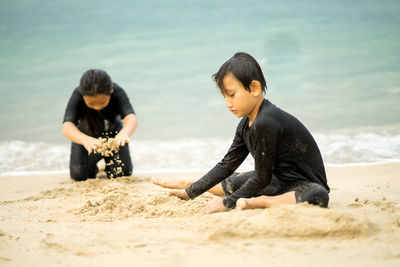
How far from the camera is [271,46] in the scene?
511 inches

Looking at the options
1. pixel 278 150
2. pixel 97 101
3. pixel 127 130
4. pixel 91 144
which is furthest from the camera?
pixel 127 130

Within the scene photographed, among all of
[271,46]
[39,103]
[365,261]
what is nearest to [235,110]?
[365,261]

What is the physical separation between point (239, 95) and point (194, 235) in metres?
0.86

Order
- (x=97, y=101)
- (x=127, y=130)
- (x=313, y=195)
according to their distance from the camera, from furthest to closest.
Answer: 1. (x=127, y=130)
2. (x=97, y=101)
3. (x=313, y=195)

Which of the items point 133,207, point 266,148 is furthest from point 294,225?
point 133,207

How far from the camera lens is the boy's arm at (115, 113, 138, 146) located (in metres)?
3.70

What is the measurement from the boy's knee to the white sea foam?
1.98 meters

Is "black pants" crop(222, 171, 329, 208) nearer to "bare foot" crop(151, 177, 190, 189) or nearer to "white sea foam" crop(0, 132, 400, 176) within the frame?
"bare foot" crop(151, 177, 190, 189)

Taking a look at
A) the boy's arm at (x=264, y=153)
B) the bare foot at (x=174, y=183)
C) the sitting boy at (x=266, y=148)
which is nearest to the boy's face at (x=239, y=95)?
the sitting boy at (x=266, y=148)

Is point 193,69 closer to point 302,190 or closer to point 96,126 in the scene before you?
point 96,126

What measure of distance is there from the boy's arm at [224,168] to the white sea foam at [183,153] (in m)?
1.46

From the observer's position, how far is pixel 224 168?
290 centimetres

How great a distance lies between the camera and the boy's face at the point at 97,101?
3738 millimetres

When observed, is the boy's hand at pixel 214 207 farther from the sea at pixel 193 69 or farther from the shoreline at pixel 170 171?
the sea at pixel 193 69
